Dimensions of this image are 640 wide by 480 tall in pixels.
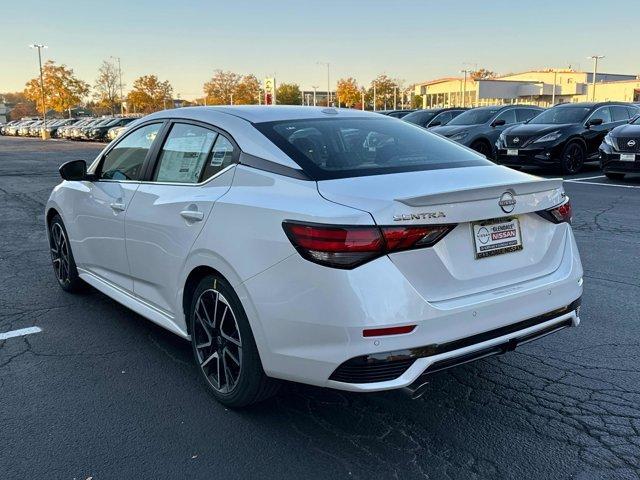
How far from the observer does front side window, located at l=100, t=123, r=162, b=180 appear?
4.12 metres

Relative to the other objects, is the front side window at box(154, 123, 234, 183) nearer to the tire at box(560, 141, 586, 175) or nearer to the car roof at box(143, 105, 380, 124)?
the car roof at box(143, 105, 380, 124)

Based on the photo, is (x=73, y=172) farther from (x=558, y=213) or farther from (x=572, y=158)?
(x=572, y=158)

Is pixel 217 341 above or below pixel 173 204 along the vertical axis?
below

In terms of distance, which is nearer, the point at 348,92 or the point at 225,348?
the point at 225,348

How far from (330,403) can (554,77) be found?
107m

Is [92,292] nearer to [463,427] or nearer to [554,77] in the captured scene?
[463,427]

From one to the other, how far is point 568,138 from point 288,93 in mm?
99485

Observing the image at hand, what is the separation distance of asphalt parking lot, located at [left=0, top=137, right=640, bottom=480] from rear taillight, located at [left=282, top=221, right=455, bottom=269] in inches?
37.5

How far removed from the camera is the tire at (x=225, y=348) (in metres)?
2.98

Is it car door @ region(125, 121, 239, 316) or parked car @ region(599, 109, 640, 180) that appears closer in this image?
car door @ region(125, 121, 239, 316)

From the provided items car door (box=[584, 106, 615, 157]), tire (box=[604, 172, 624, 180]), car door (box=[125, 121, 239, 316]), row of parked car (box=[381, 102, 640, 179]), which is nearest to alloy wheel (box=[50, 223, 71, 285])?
car door (box=[125, 121, 239, 316])

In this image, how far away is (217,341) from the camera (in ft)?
10.7

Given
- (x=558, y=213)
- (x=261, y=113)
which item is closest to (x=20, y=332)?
(x=261, y=113)

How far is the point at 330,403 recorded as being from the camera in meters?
3.31
